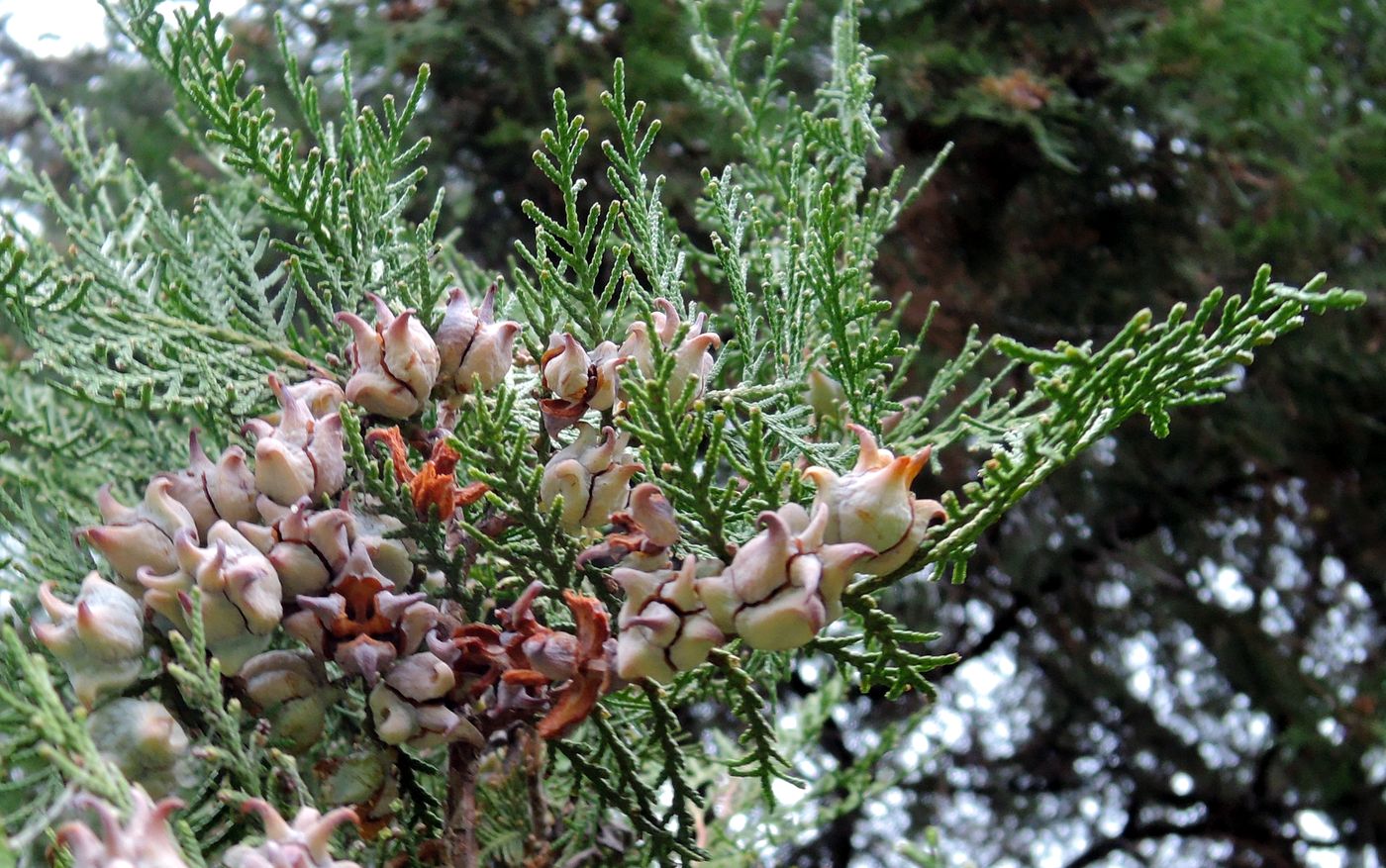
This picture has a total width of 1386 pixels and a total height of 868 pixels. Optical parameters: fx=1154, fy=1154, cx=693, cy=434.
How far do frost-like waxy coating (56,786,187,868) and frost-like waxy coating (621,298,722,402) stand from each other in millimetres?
320

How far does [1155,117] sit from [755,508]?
1.92 m

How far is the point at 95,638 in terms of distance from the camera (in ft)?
1.90

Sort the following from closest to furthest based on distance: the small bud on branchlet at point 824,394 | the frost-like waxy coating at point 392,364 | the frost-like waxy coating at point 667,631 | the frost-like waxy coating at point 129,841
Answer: the frost-like waxy coating at point 129,841 < the frost-like waxy coating at point 667,631 < the frost-like waxy coating at point 392,364 < the small bud on branchlet at point 824,394

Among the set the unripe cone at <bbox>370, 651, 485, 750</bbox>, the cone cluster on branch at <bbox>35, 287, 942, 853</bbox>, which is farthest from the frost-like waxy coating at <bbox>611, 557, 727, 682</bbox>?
the unripe cone at <bbox>370, 651, 485, 750</bbox>

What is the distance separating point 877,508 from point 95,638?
396 mm

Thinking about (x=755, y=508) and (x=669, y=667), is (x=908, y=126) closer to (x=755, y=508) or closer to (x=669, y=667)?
(x=755, y=508)

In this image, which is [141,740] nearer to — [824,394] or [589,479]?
[589,479]

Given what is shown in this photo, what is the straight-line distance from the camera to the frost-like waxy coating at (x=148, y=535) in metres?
0.61

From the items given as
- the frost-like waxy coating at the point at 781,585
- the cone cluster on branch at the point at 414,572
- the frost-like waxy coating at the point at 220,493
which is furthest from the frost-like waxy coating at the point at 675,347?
the frost-like waxy coating at the point at 220,493

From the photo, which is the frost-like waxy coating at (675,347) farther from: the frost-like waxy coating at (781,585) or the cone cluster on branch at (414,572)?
the frost-like waxy coating at (781,585)

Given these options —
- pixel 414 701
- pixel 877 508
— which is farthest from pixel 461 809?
pixel 877 508

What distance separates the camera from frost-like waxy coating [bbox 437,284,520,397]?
69cm

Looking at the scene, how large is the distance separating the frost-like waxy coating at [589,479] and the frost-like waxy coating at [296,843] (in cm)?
21

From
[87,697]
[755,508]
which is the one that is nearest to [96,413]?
[87,697]
